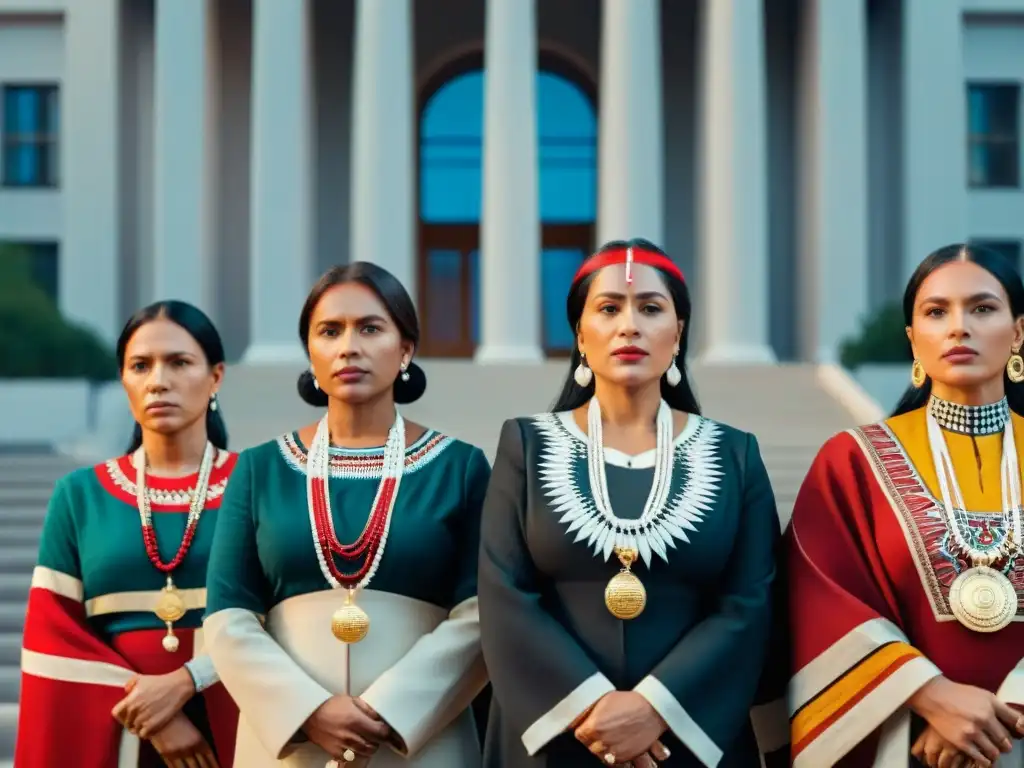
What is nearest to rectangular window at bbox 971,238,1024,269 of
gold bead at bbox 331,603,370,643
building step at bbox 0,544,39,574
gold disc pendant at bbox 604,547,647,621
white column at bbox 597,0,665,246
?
white column at bbox 597,0,665,246

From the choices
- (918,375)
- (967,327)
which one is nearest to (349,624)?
(918,375)

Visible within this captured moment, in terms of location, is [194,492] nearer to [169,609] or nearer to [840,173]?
[169,609]

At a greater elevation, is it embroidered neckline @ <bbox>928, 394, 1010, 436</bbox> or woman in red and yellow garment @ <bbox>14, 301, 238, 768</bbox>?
embroidered neckline @ <bbox>928, 394, 1010, 436</bbox>

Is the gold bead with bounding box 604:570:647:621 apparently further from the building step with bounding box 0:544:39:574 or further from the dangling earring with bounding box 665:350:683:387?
the building step with bounding box 0:544:39:574

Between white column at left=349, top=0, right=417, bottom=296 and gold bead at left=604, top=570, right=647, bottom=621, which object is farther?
white column at left=349, top=0, right=417, bottom=296

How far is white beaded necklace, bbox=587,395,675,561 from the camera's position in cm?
430

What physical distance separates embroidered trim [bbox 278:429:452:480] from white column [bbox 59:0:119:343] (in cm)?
2279

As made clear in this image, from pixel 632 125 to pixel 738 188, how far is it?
7.20 feet

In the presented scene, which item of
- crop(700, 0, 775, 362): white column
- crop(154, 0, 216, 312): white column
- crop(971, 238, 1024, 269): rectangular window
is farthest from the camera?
crop(971, 238, 1024, 269): rectangular window

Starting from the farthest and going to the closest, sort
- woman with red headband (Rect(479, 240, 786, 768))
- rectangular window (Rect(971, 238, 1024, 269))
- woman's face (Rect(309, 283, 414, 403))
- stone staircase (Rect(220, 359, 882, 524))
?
rectangular window (Rect(971, 238, 1024, 269)) < stone staircase (Rect(220, 359, 882, 524)) < woman's face (Rect(309, 283, 414, 403)) < woman with red headband (Rect(479, 240, 786, 768))

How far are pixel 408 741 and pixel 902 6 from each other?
83.5ft

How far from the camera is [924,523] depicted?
14.6 feet

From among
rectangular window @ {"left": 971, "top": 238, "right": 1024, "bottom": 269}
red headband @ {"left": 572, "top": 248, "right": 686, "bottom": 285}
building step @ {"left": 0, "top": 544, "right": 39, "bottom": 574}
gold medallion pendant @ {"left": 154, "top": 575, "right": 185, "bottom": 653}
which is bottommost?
building step @ {"left": 0, "top": 544, "right": 39, "bottom": 574}

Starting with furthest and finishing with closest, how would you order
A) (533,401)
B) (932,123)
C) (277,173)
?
(932,123) → (277,173) → (533,401)
